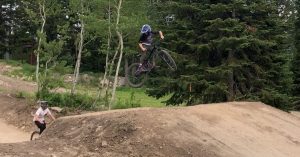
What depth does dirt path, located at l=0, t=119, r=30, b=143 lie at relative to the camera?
1852 centimetres

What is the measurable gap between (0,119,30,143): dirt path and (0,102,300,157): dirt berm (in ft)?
17.7

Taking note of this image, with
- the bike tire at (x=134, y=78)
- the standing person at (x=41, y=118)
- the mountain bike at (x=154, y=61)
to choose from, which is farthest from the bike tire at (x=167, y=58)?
the standing person at (x=41, y=118)

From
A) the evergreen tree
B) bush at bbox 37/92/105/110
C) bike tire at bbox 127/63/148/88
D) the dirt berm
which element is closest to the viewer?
the dirt berm

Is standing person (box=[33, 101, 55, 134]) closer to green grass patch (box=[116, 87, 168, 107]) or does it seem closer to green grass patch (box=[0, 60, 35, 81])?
green grass patch (box=[116, 87, 168, 107])

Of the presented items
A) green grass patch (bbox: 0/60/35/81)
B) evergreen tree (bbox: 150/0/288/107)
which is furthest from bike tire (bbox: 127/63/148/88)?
green grass patch (bbox: 0/60/35/81)

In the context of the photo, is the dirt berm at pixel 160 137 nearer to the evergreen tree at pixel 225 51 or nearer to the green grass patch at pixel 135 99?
the evergreen tree at pixel 225 51

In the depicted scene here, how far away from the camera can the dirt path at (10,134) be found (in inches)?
729

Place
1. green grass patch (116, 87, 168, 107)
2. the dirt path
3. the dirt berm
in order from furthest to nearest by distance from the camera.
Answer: green grass patch (116, 87, 168, 107) < the dirt path < the dirt berm

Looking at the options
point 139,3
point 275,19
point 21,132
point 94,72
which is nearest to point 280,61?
point 275,19

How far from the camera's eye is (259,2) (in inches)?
917

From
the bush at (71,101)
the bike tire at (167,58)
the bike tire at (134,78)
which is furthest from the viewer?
the bush at (71,101)

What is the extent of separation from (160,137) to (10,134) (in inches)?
406

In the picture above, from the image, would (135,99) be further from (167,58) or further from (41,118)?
(167,58)

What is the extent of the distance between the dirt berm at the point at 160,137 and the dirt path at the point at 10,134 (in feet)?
17.7
